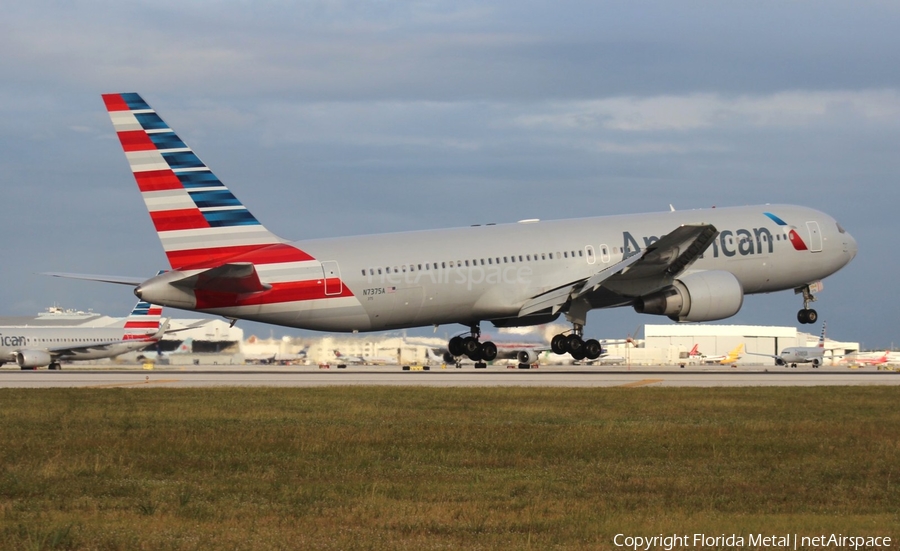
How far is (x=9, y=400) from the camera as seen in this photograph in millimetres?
32875

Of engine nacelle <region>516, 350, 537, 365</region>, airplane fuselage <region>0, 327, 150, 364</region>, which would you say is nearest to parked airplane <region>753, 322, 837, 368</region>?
engine nacelle <region>516, 350, 537, 365</region>

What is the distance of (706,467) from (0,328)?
74366 millimetres

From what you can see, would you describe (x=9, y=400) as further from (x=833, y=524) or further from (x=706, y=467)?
(x=833, y=524)

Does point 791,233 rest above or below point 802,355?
above

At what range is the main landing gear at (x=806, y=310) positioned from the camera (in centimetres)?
5066

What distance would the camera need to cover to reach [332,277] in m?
41.1

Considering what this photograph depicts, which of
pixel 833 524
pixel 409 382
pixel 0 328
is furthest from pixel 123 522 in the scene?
pixel 0 328

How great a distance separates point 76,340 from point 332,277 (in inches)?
1972

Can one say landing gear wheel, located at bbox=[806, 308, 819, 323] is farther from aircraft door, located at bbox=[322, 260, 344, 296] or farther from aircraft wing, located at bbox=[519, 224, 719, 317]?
aircraft door, located at bbox=[322, 260, 344, 296]

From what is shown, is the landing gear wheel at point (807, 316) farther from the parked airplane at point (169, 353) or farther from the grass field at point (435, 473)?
the parked airplane at point (169, 353)

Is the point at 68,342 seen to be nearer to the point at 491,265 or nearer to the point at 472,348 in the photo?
the point at 472,348

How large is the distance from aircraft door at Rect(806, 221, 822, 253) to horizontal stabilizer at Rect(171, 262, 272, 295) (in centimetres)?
2362

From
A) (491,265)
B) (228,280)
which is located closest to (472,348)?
(491,265)

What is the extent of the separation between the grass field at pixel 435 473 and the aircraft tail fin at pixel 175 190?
872 centimetres
